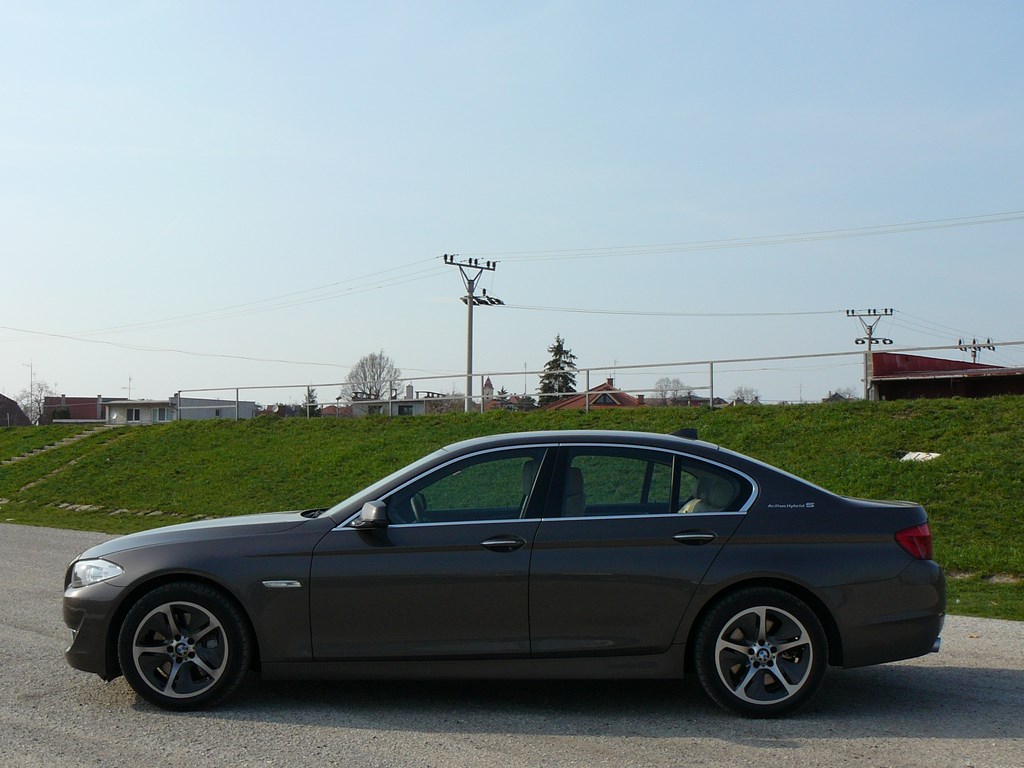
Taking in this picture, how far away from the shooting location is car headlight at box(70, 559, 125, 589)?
5789 millimetres

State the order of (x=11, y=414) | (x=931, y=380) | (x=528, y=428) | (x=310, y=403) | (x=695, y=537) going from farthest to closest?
1. (x=11, y=414)
2. (x=310, y=403)
3. (x=528, y=428)
4. (x=931, y=380)
5. (x=695, y=537)

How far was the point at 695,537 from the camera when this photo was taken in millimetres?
5672

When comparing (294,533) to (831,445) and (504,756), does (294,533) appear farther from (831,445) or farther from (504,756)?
(831,445)

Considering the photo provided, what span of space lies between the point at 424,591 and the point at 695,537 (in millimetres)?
1538

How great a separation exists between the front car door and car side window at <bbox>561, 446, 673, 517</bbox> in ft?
1.02

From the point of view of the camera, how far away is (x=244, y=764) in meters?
4.74

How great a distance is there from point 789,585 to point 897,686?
132cm

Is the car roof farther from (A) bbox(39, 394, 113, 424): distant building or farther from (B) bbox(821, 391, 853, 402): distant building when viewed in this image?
(A) bbox(39, 394, 113, 424): distant building

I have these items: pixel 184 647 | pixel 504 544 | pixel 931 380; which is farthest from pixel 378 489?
pixel 931 380

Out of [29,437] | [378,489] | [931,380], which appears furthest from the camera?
[29,437]

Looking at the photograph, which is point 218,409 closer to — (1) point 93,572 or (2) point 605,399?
(2) point 605,399

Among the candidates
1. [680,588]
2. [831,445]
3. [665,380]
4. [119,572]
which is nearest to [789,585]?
[680,588]

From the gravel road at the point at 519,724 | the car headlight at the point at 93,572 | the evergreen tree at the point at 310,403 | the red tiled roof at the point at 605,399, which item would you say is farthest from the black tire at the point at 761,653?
the evergreen tree at the point at 310,403

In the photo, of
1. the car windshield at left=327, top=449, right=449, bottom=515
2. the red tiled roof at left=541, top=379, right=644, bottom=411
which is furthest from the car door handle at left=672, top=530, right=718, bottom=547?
the red tiled roof at left=541, top=379, right=644, bottom=411
